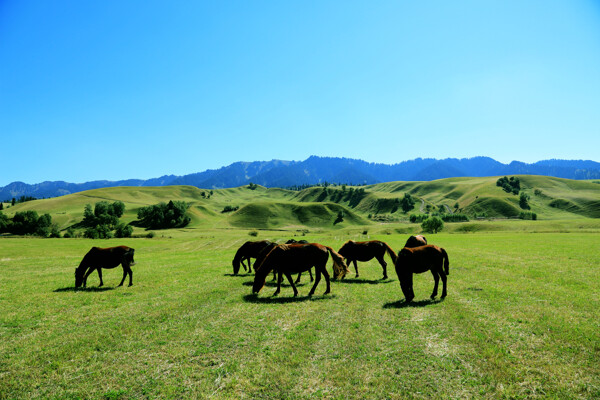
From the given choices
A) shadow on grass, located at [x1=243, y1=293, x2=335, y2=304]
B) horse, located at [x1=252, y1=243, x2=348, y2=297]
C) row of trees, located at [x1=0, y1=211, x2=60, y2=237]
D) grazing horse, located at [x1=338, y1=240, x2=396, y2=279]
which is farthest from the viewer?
row of trees, located at [x1=0, y1=211, x2=60, y2=237]

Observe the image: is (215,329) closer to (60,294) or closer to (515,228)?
(60,294)

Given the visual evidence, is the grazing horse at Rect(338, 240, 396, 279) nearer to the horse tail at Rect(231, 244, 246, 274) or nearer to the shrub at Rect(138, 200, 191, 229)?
the horse tail at Rect(231, 244, 246, 274)

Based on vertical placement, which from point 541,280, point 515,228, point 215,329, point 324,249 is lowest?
point 515,228

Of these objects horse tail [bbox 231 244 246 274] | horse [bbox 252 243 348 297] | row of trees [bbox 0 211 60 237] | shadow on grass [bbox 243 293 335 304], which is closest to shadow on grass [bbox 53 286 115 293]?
horse tail [bbox 231 244 246 274]

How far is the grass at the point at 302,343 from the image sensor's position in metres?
7.69

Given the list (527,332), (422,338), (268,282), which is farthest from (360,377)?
(268,282)

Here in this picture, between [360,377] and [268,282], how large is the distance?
1362cm

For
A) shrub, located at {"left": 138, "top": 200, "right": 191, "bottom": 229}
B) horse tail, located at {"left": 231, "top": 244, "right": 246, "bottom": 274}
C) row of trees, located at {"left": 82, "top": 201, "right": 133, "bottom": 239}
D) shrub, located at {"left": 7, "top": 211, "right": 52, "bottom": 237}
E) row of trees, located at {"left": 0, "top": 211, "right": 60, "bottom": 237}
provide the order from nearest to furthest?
horse tail, located at {"left": 231, "top": 244, "right": 246, "bottom": 274}, row of trees, located at {"left": 82, "top": 201, "right": 133, "bottom": 239}, row of trees, located at {"left": 0, "top": 211, "right": 60, "bottom": 237}, shrub, located at {"left": 7, "top": 211, "right": 52, "bottom": 237}, shrub, located at {"left": 138, "top": 200, "right": 191, "bottom": 229}

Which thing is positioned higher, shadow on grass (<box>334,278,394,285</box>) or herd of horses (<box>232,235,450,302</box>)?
herd of horses (<box>232,235,450,302</box>)

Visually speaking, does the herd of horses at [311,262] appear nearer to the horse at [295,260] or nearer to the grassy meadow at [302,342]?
the horse at [295,260]

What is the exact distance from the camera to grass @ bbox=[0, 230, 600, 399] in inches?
303

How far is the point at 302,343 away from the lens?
10.2 m

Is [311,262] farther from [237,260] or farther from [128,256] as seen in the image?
[128,256]

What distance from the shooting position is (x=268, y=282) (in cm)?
2097
